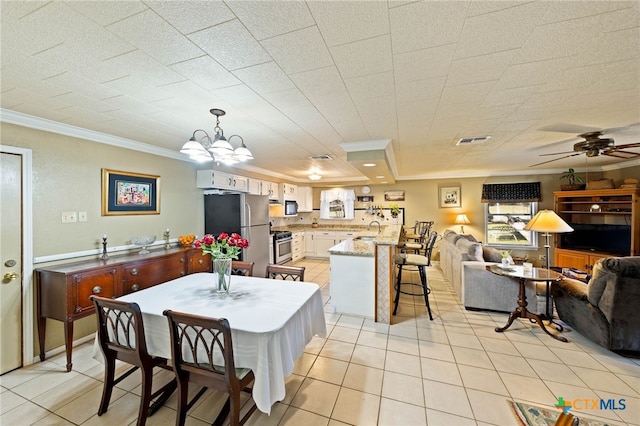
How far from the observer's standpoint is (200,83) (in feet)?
5.88

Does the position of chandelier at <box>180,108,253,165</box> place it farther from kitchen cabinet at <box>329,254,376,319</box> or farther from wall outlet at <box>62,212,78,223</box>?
kitchen cabinet at <box>329,254,376,319</box>

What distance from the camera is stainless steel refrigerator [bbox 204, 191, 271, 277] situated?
4176 millimetres

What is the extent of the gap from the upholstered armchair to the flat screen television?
3356 millimetres

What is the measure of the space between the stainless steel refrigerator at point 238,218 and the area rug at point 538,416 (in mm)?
3687

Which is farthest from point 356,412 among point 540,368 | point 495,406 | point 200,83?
point 200,83

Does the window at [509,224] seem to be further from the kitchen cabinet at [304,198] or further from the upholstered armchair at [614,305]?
the kitchen cabinet at [304,198]

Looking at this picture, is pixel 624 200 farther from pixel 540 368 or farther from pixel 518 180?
pixel 540 368

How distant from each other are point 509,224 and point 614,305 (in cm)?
449

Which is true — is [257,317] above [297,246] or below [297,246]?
above

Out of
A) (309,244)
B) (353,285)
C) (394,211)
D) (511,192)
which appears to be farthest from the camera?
(309,244)

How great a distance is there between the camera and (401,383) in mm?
2047

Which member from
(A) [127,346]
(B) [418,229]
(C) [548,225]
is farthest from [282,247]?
(C) [548,225]

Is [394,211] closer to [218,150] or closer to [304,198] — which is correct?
[304,198]

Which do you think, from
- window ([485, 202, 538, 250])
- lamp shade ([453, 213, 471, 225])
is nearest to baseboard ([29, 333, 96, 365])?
lamp shade ([453, 213, 471, 225])
